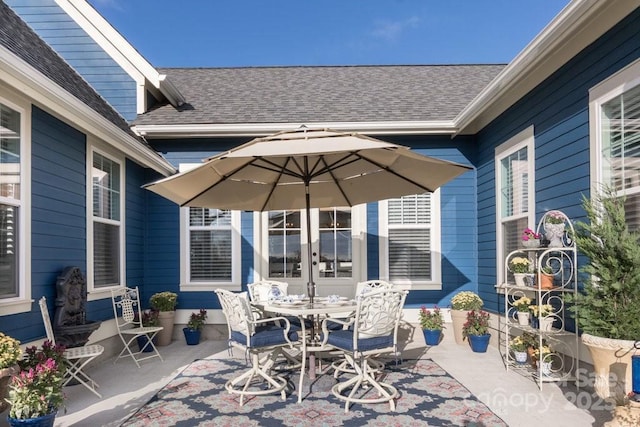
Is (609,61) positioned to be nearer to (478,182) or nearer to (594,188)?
(594,188)

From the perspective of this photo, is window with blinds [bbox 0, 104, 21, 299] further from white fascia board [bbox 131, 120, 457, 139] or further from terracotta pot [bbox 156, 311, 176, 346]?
white fascia board [bbox 131, 120, 457, 139]

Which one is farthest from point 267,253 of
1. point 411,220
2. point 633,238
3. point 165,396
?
point 633,238

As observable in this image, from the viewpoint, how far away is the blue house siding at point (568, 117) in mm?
3760

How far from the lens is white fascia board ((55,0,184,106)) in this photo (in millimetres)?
6688

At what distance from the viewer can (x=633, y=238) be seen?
312 centimetres

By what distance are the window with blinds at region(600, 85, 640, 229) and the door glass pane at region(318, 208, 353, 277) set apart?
150 inches

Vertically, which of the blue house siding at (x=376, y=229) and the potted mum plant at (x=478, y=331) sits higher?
the blue house siding at (x=376, y=229)

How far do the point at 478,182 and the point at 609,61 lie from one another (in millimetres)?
3233

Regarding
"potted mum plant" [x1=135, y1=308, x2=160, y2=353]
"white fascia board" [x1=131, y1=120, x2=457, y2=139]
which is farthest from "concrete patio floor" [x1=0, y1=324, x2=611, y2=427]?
"white fascia board" [x1=131, y1=120, x2=457, y2=139]

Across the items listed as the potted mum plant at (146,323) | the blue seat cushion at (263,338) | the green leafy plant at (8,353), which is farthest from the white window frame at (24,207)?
the potted mum plant at (146,323)

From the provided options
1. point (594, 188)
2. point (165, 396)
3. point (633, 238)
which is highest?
point (594, 188)

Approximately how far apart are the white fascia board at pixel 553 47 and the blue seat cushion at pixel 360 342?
2994mm

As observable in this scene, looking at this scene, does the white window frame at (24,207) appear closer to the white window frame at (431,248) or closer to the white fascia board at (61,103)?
the white fascia board at (61,103)

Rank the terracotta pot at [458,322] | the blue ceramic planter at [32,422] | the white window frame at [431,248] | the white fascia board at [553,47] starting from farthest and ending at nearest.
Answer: the white window frame at [431,248], the terracotta pot at [458,322], the white fascia board at [553,47], the blue ceramic planter at [32,422]
